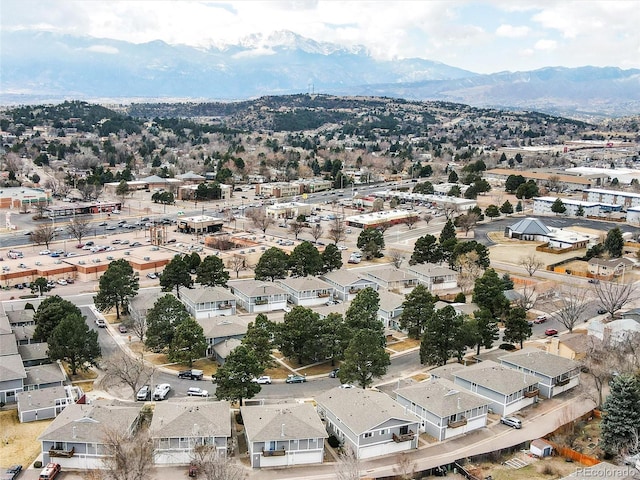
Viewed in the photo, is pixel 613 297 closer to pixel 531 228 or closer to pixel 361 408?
pixel 361 408

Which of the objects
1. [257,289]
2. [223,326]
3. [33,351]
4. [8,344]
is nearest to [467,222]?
[257,289]

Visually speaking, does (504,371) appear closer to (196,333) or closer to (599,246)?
(196,333)

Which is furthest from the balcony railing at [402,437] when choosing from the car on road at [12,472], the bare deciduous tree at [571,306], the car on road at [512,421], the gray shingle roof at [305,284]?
the gray shingle roof at [305,284]

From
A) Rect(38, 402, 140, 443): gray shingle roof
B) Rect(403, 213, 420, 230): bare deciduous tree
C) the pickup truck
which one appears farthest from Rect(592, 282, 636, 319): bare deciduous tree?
Rect(38, 402, 140, 443): gray shingle roof

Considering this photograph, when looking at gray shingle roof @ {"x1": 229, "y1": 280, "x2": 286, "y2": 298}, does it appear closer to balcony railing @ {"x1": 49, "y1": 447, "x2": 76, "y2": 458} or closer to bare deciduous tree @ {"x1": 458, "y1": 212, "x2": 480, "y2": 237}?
balcony railing @ {"x1": 49, "y1": 447, "x2": 76, "y2": 458}

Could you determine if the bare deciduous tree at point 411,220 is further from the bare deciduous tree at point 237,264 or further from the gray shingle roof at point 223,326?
the gray shingle roof at point 223,326

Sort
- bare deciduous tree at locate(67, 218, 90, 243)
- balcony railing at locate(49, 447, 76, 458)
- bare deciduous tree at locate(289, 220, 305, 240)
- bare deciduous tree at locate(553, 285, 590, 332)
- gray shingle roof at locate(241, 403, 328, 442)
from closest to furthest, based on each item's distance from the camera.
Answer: balcony railing at locate(49, 447, 76, 458)
gray shingle roof at locate(241, 403, 328, 442)
bare deciduous tree at locate(553, 285, 590, 332)
bare deciduous tree at locate(67, 218, 90, 243)
bare deciduous tree at locate(289, 220, 305, 240)
